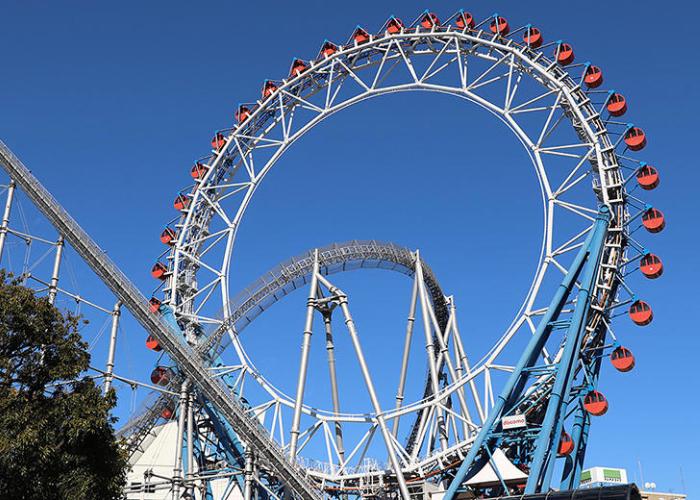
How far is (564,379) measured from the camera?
3050 cm

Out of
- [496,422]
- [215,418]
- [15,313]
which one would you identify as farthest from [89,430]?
[496,422]

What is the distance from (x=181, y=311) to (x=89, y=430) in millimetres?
17010

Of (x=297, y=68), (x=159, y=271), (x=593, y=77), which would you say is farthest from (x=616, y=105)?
(x=159, y=271)

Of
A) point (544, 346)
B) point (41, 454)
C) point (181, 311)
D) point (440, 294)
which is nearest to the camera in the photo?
point (41, 454)

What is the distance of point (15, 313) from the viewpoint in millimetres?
23078

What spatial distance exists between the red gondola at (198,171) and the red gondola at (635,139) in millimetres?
20163

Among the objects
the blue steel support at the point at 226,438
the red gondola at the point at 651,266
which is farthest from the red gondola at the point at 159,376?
the red gondola at the point at 651,266

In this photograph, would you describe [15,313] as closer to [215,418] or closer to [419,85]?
[215,418]

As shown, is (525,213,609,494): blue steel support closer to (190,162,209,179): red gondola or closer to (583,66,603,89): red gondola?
(583,66,603,89): red gondola

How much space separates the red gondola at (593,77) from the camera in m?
37.2

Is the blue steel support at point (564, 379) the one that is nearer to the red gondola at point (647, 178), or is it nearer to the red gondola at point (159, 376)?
the red gondola at point (647, 178)

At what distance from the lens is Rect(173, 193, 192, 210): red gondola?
42.8 m

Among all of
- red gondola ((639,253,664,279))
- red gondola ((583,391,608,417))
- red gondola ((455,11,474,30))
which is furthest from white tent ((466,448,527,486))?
red gondola ((455,11,474,30))

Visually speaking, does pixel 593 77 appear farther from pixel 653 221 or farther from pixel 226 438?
pixel 226 438
